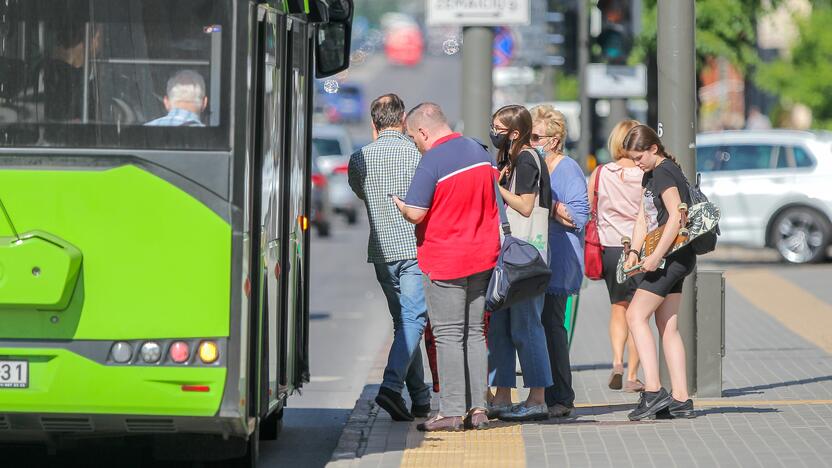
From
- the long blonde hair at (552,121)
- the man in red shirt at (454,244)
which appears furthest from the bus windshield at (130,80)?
the long blonde hair at (552,121)

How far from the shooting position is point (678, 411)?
29.2ft

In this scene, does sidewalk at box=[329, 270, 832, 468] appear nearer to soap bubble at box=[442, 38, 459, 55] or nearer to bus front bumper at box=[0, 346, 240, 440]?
Answer: bus front bumper at box=[0, 346, 240, 440]

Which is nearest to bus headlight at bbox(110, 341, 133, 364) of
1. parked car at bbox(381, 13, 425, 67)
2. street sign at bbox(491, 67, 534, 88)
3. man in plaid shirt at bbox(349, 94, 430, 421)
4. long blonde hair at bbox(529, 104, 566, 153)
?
man in plaid shirt at bbox(349, 94, 430, 421)

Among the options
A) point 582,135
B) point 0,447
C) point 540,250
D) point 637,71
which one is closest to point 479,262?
point 540,250

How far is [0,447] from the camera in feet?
28.6

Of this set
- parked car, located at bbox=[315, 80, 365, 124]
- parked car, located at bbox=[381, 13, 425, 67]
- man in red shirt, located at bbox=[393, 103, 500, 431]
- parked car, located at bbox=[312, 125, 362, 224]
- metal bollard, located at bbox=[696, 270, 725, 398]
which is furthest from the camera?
parked car, located at bbox=[381, 13, 425, 67]

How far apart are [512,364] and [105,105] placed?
10.8 ft

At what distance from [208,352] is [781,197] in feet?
52.3

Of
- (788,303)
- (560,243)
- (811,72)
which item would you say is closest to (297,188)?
(560,243)

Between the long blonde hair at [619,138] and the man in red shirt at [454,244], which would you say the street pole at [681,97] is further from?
the man in red shirt at [454,244]

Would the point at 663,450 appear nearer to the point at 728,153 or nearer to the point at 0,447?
the point at 0,447

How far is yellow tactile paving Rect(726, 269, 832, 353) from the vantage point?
14.0 m

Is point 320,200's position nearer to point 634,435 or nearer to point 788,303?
point 788,303

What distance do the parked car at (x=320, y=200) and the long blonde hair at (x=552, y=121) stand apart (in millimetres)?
17857
